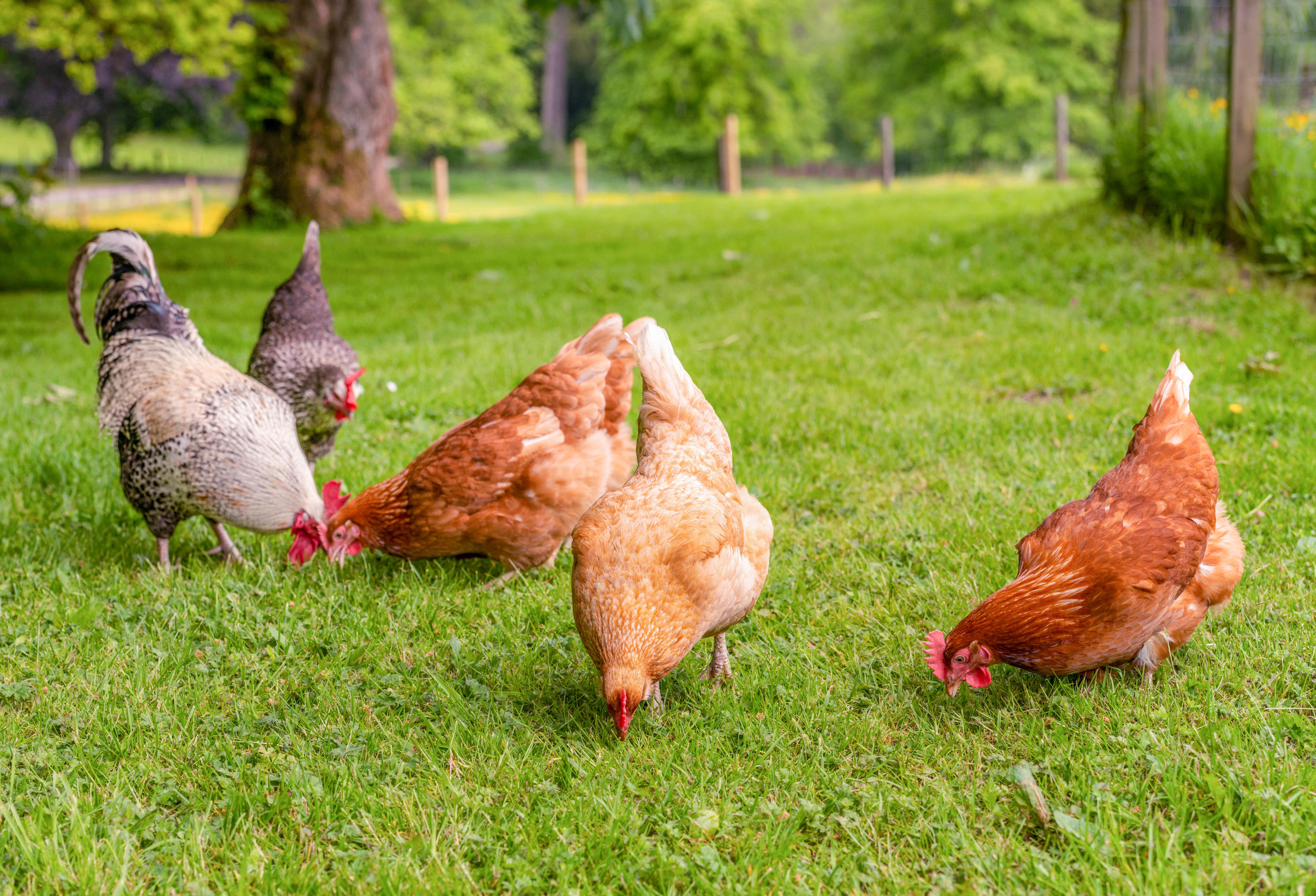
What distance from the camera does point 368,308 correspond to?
380 inches

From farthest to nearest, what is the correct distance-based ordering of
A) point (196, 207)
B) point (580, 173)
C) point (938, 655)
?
point (580, 173), point (196, 207), point (938, 655)

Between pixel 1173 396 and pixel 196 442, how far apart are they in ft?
12.5

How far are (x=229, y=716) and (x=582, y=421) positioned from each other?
1.79m

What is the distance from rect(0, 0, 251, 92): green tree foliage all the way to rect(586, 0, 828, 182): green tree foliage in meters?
30.3

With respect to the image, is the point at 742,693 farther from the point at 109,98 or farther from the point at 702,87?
the point at 109,98

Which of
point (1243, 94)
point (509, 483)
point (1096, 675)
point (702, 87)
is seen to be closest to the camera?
point (1096, 675)

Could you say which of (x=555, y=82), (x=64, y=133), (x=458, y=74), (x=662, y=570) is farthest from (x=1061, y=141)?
(x=64, y=133)

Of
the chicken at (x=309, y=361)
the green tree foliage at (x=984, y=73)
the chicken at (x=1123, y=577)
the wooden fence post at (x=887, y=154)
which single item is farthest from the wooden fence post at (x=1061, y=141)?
the chicken at (x=1123, y=577)

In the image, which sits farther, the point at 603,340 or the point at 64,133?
the point at 64,133

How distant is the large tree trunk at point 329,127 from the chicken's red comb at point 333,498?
12623 millimetres

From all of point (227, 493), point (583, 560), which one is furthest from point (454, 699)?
point (227, 493)

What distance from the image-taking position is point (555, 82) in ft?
165

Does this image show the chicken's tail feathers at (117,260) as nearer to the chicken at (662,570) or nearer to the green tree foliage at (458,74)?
the chicken at (662,570)

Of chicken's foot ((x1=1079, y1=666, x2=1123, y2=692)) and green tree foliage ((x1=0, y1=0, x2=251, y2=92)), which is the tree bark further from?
chicken's foot ((x1=1079, y1=666, x2=1123, y2=692))
